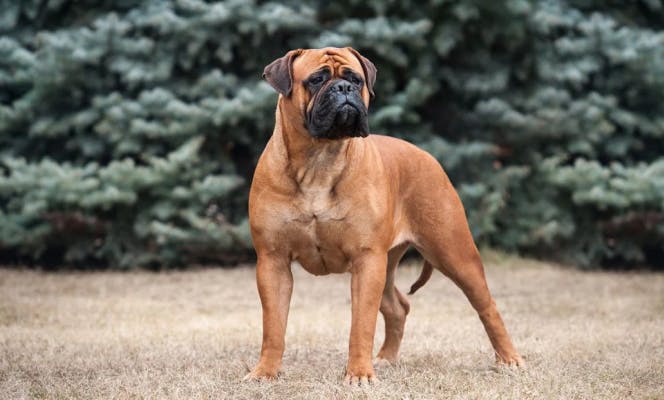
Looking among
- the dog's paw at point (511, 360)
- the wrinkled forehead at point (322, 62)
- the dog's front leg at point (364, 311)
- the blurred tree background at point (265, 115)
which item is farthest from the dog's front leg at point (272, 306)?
the blurred tree background at point (265, 115)

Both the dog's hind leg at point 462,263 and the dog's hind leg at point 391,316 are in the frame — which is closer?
the dog's hind leg at point 462,263

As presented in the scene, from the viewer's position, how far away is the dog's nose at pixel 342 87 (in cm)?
427

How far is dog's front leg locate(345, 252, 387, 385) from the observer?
170 inches

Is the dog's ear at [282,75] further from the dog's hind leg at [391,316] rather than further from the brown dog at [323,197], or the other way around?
the dog's hind leg at [391,316]

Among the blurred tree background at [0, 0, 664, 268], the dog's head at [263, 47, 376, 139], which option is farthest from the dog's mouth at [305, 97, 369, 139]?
the blurred tree background at [0, 0, 664, 268]

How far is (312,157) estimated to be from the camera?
443 cm

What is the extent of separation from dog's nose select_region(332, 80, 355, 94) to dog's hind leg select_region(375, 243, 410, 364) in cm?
124

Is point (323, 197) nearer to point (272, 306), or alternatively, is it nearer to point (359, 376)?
point (272, 306)

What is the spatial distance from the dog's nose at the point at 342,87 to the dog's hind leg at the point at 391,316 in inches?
48.9

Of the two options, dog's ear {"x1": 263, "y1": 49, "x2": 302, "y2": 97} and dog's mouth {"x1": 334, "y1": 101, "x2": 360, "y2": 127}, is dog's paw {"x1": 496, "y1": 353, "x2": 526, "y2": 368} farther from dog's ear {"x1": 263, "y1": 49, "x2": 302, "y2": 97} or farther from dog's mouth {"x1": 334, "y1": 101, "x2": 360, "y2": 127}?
dog's ear {"x1": 263, "y1": 49, "x2": 302, "y2": 97}

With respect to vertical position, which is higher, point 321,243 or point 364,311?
point 321,243

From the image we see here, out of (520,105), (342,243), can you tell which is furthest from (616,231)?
(342,243)

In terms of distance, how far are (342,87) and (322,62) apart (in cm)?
24

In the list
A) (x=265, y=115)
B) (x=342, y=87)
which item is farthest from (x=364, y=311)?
(x=265, y=115)
